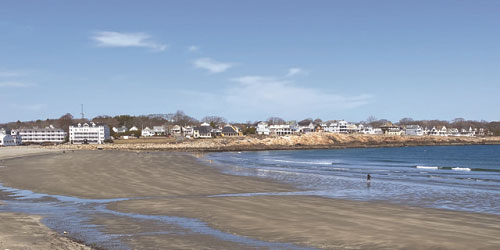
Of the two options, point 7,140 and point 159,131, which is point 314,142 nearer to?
point 159,131

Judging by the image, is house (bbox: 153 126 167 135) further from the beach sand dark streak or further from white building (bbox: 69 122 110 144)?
the beach sand dark streak

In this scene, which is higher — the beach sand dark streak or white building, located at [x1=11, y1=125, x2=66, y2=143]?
white building, located at [x1=11, y1=125, x2=66, y2=143]

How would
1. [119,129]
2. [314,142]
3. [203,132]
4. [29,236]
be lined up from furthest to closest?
[119,129], [203,132], [314,142], [29,236]

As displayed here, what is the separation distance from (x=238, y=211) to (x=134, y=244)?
7307 millimetres

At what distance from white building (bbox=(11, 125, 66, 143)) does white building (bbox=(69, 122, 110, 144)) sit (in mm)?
13018

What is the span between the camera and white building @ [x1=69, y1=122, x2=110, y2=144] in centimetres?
13950

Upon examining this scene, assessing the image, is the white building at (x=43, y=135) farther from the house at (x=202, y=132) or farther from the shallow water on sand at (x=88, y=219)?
the shallow water on sand at (x=88, y=219)

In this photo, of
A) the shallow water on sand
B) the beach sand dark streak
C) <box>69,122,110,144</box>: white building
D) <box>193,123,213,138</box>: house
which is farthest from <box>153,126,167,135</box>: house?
the shallow water on sand

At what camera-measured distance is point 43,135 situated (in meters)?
156

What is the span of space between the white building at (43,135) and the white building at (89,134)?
13.0 m

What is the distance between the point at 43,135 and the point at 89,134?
27913 mm

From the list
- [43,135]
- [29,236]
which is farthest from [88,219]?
[43,135]

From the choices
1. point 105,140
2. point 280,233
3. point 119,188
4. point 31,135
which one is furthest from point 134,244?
point 31,135

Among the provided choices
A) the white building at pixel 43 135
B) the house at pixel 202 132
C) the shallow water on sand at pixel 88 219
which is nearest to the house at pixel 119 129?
the white building at pixel 43 135
